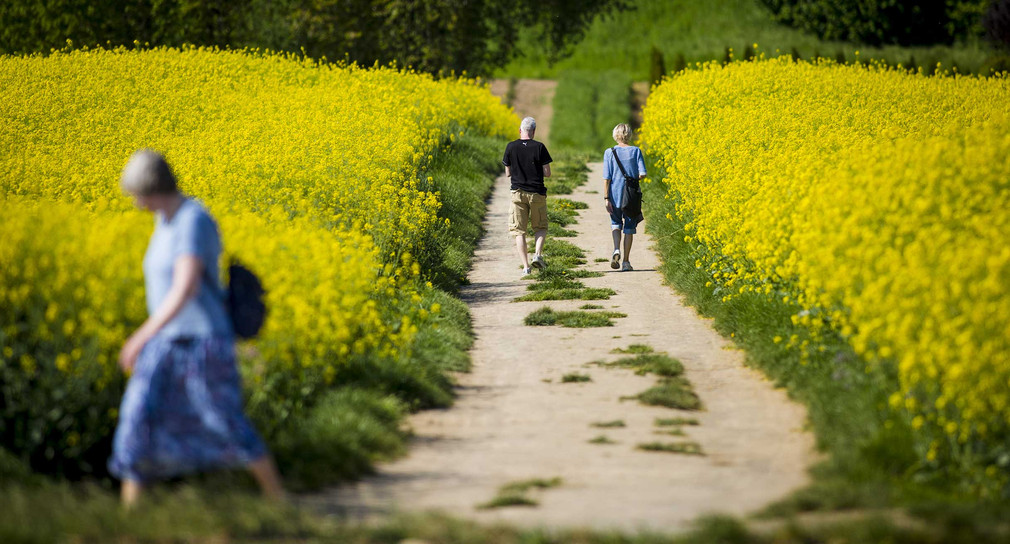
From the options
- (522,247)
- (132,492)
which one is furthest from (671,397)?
(522,247)

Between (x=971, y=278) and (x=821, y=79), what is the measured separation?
16.6 meters

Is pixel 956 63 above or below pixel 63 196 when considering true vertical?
above

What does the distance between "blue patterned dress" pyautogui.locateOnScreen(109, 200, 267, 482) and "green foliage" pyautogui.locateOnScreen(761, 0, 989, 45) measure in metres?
50.7

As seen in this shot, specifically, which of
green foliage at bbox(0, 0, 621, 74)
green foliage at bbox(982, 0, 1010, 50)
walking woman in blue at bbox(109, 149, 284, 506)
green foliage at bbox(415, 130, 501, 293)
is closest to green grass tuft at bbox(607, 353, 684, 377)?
green foliage at bbox(415, 130, 501, 293)

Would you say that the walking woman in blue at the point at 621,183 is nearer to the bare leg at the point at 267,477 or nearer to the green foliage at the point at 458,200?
the green foliage at the point at 458,200

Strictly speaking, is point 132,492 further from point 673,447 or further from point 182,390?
point 673,447

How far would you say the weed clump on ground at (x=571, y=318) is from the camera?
34.8 ft

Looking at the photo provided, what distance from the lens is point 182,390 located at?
5.42 m

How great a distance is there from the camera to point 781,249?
31.8 feet

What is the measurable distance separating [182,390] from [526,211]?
26.8ft

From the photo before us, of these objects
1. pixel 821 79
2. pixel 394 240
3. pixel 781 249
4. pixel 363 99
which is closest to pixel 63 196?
pixel 394 240

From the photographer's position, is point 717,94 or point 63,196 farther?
point 717,94

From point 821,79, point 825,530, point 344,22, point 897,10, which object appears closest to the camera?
point 825,530

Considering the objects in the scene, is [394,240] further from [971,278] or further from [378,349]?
[971,278]
